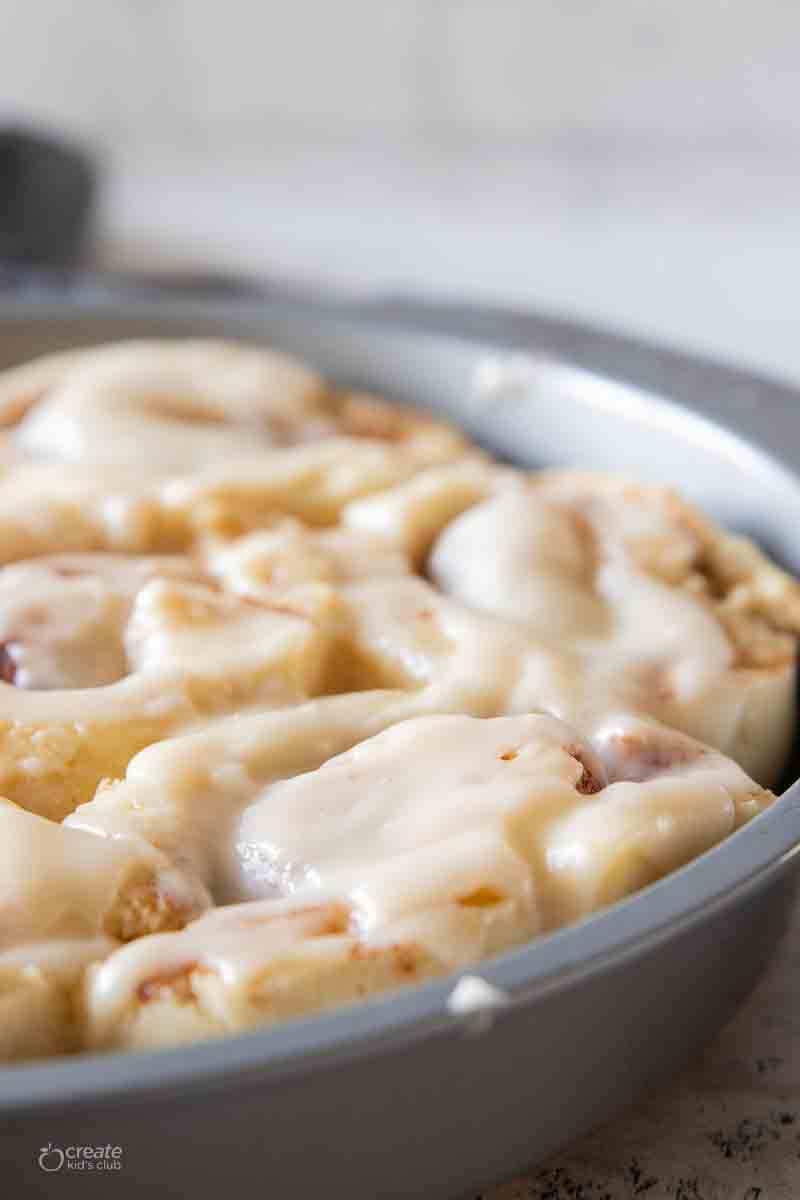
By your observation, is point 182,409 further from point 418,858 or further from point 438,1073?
point 438,1073

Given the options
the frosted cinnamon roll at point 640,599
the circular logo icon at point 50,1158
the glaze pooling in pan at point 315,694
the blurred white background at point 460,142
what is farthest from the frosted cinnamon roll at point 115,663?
the blurred white background at point 460,142

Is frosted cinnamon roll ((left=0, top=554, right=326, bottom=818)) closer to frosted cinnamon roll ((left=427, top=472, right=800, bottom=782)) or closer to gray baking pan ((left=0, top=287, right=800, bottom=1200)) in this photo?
frosted cinnamon roll ((left=427, top=472, right=800, bottom=782))

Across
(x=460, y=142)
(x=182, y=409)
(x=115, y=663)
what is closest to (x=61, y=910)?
(x=115, y=663)

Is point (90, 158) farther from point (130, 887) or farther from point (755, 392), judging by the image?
point (130, 887)

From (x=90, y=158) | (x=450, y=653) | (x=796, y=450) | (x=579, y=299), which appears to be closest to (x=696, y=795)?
(x=450, y=653)

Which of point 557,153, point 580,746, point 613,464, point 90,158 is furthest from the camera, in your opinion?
point 90,158

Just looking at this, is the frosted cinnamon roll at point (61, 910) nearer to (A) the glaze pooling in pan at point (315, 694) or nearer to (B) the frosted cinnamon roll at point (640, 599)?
(A) the glaze pooling in pan at point (315, 694)
